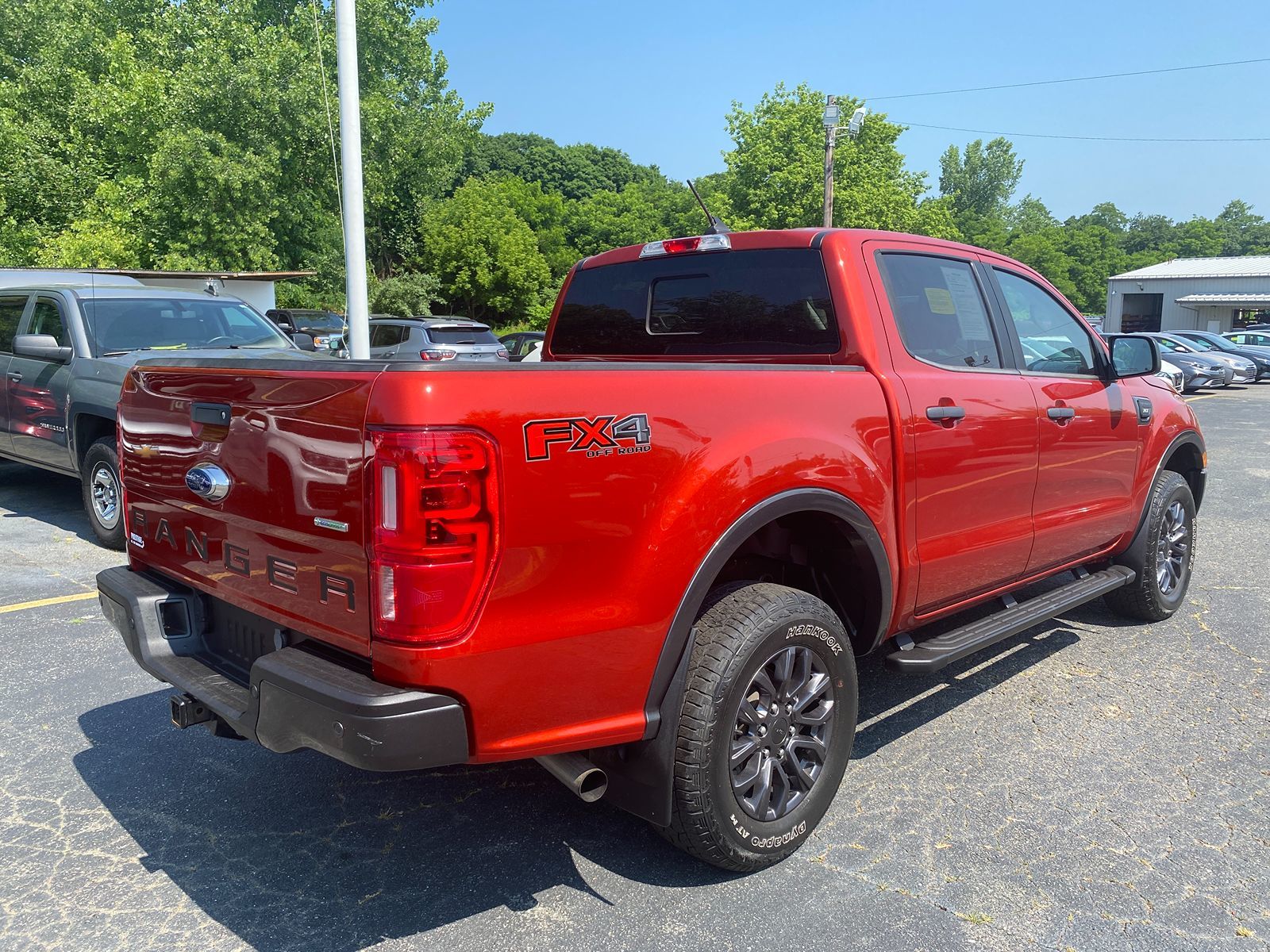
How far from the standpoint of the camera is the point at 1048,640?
17.0 ft

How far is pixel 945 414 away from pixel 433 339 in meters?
14.0

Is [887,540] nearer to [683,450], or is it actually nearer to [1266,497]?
[683,450]

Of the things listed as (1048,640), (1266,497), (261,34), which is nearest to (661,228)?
(261,34)

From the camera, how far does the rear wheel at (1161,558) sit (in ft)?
16.9

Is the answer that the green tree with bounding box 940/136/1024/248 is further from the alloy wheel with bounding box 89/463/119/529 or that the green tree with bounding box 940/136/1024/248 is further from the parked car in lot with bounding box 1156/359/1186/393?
the alloy wheel with bounding box 89/463/119/529

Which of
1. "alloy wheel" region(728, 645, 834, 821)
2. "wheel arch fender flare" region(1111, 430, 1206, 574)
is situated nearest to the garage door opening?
"wheel arch fender flare" region(1111, 430, 1206, 574)

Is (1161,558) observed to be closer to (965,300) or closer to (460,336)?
(965,300)

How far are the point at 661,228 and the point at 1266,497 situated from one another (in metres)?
57.2

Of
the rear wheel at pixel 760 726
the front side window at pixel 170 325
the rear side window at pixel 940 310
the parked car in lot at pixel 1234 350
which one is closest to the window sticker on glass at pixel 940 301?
the rear side window at pixel 940 310

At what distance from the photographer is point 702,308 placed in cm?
396

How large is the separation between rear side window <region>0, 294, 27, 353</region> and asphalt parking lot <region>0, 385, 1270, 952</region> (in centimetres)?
A: 450

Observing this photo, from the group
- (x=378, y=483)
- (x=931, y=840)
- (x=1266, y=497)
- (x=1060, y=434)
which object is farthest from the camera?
(x=1266, y=497)

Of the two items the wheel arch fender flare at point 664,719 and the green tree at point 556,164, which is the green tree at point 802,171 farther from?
the wheel arch fender flare at point 664,719

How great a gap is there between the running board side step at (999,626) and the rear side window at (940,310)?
1.03m
